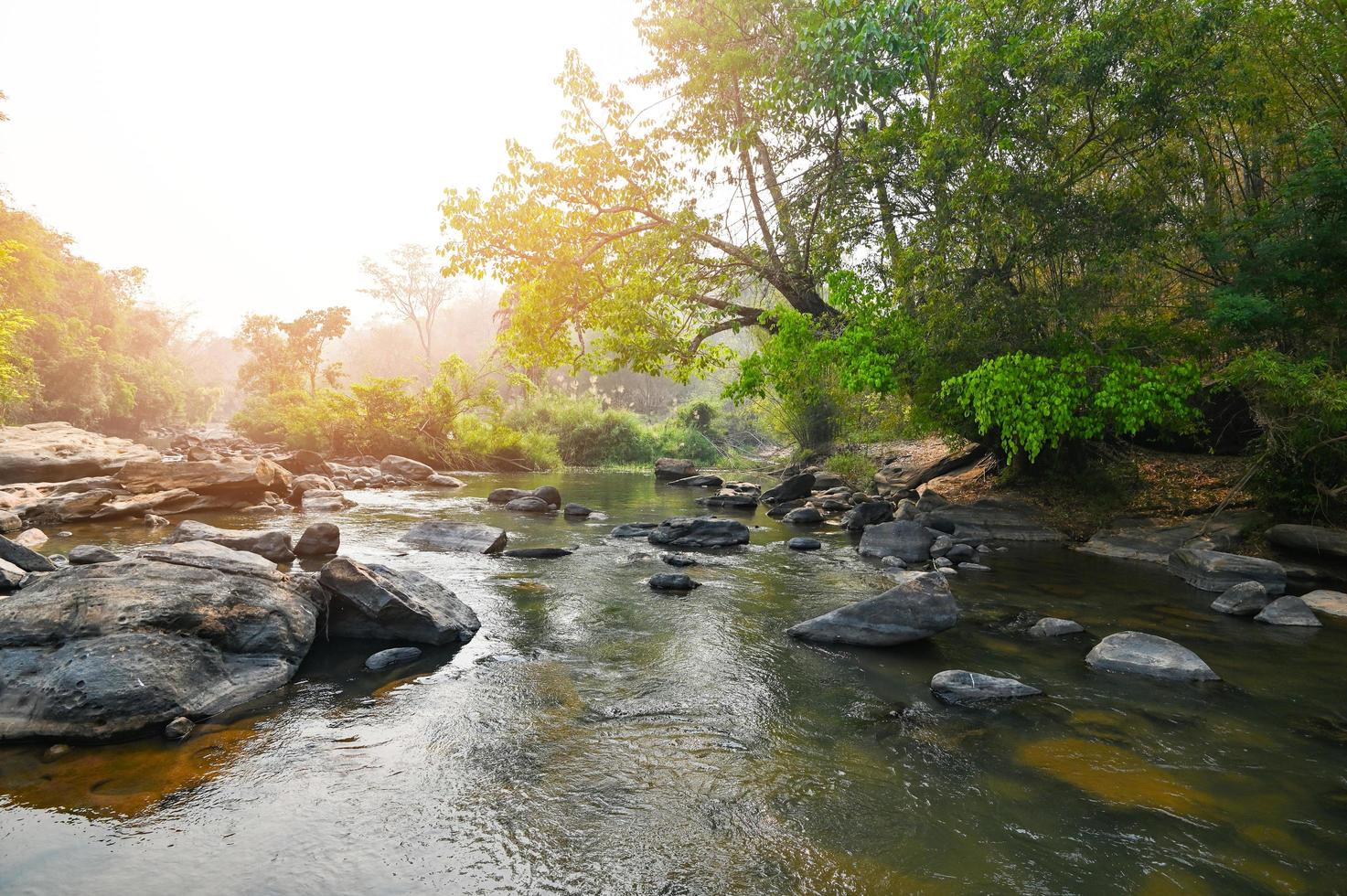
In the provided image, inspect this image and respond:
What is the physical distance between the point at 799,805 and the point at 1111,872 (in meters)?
1.36

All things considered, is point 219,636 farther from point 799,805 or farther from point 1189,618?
point 1189,618

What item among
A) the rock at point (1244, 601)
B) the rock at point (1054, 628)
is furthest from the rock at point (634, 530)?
the rock at point (1244, 601)

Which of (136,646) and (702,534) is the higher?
(136,646)

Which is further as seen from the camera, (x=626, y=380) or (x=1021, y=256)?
(x=626, y=380)

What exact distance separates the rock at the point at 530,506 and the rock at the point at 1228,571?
11557mm

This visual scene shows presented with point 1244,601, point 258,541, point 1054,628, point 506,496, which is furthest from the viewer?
point 506,496

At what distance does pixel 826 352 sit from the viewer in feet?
38.8

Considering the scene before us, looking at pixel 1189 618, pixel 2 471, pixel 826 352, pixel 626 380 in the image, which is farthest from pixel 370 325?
pixel 1189 618

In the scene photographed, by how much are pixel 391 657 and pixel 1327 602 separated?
30.8ft

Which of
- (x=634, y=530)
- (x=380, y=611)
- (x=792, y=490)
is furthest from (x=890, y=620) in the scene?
(x=792, y=490)

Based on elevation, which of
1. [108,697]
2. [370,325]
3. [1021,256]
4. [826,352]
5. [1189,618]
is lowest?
[1189,618]

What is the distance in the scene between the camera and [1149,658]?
18.0 ft

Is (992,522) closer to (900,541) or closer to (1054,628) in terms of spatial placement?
(900,541)

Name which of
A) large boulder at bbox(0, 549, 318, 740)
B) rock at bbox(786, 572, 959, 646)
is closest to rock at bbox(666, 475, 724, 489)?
rock at bbox(786, 572, 959, 646)
